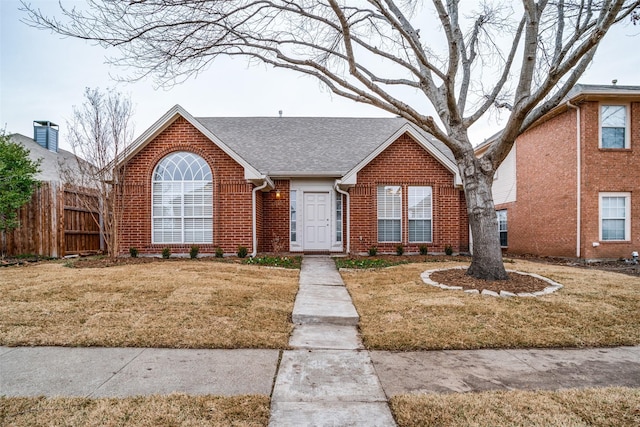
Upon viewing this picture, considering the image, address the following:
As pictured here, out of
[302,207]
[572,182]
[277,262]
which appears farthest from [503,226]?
[277,262]

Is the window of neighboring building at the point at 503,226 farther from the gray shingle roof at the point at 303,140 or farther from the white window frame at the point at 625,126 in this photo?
the white window frame at the point at 625,126

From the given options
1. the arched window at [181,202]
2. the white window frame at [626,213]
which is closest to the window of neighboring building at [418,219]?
the white window frame at [626,213]

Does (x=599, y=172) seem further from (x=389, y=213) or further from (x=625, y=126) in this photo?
(x=389, y=213)

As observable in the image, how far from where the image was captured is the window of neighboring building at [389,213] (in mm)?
12336

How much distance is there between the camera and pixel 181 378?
10.4 ft

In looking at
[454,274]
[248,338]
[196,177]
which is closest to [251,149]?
[196,177]

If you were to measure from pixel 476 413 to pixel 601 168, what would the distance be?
1228cm

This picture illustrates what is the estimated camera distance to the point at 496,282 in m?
6.81

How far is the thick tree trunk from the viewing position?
7.04m

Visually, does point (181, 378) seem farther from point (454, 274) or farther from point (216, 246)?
point (216, 246)

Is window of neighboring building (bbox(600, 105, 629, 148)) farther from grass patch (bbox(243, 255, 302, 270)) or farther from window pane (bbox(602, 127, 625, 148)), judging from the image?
grass patch (bbox(243, 255, 302, 270))

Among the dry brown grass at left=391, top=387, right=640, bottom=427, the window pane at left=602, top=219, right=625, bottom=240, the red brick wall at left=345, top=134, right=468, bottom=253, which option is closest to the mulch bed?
the dry brown grass at left=391, top=387, right=640, bottom=427

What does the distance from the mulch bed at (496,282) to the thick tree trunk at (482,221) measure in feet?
0.70

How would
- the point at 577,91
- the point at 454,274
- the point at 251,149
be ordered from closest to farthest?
the point at 454,274
the point at 577,91
the point at 251,149
